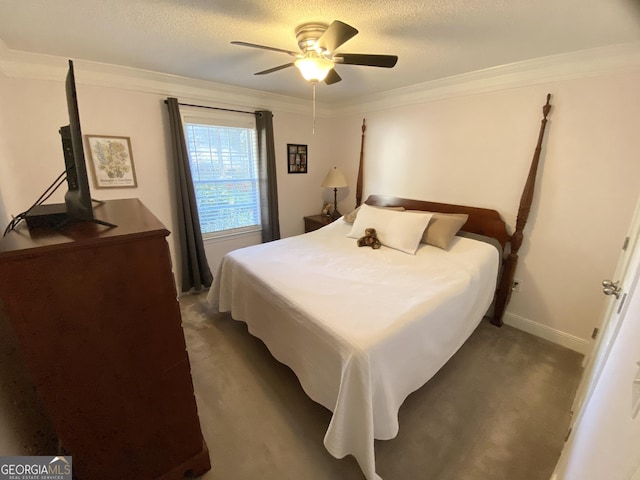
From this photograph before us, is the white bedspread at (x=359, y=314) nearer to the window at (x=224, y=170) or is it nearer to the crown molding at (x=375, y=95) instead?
the window at (x=224, y=170)

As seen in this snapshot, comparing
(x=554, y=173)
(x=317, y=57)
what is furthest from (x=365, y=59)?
(x=554, y=173)

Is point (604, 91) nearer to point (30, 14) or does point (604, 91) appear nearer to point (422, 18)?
point (422, 18)

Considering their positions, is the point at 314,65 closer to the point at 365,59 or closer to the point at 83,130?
the point at 365,59

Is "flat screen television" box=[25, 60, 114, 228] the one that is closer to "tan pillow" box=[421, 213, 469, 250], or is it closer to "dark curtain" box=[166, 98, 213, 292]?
"dark curtain" box=[166, 98, 213, 292]

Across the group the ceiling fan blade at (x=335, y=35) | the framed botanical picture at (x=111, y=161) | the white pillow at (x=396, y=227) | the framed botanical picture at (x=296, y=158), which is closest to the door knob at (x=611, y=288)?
the white pillow at (x=396, y=227)

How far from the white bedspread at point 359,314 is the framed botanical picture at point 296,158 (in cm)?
158

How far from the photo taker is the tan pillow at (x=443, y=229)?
8.11 feet

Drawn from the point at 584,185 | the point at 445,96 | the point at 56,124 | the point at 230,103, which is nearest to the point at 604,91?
the point at 584,185

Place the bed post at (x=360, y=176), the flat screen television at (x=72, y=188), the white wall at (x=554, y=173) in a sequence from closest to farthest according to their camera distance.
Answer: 1. the flat screen television at (x=72, y=188)
2. the white wall at (x=554, y=173)
3. the bed post at (x=360, y=176)

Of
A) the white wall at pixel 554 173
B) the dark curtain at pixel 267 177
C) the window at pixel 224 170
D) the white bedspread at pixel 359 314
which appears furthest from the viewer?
the dark curtain at pixel 267 177

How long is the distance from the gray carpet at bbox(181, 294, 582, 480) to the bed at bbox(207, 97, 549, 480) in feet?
0.74

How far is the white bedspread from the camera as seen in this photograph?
1.26 metres

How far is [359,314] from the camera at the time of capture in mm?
1474

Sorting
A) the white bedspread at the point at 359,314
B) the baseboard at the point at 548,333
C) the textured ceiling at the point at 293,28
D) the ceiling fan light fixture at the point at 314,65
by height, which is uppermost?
the textured ceiling at the point at 293,28
